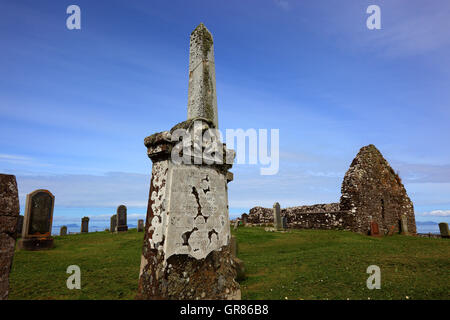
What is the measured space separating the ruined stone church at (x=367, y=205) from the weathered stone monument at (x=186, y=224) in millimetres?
16414

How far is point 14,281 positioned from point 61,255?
12.9 ft

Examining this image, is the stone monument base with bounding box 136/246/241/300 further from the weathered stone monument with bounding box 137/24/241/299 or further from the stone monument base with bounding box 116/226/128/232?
the stone monument base with bounding box 116/226/128/232

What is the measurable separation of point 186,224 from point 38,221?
464 inches

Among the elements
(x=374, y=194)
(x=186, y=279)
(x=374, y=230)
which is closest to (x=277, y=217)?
(x=374, y=230)

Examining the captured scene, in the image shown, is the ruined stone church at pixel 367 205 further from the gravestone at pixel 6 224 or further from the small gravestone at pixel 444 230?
the gravestone at pixel 6 224

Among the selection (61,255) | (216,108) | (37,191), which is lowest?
(61,255)

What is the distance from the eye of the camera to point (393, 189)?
21250mm

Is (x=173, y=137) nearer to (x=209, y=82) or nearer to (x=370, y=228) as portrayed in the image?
(x=209, y=82)

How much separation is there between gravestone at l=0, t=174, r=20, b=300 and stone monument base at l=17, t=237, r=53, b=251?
30.5 feet

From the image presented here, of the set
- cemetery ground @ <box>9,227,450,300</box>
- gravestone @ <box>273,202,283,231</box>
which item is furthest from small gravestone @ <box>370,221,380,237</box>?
cemetery ground @ <box>9,227,450,300</box>

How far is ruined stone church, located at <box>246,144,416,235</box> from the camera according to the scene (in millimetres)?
17594
